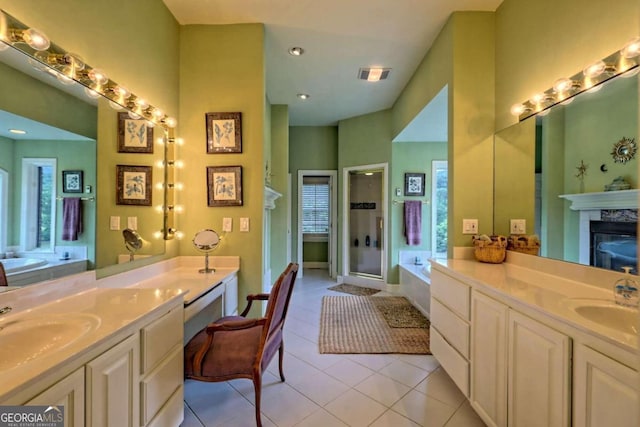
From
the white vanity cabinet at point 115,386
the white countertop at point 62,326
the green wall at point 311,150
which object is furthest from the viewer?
the green wall at point 311,150

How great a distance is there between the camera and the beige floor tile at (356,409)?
1678 mm

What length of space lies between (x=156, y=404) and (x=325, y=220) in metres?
5.03

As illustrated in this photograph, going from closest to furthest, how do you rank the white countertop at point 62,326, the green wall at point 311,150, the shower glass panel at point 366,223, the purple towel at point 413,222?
1. the white countertop at point 62,326
2. the purple towel at point 413,222
3. the shower glass panel at point 366,223
4. the green wall at point 311,150

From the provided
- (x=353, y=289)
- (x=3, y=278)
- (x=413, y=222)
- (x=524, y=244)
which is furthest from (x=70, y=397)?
(x=413, y=222)

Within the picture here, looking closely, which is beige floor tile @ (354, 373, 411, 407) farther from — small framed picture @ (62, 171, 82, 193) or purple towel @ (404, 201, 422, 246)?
purple towel @ (404, 201, 422, 246)

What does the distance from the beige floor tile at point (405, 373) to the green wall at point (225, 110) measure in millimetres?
1290

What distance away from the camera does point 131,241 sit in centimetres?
187

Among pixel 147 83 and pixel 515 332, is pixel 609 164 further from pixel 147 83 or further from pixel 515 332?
pixel 147 83

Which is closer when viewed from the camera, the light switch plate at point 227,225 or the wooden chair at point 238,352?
the wooden chair at point 238,352

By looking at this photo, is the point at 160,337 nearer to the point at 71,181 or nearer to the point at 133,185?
the point at 71,181

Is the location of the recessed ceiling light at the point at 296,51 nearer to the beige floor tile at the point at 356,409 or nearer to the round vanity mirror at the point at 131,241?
the round vanity mirror at the point at 131,241

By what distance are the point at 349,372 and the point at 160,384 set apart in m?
1.42

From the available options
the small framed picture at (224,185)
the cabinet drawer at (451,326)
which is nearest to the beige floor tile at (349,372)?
the cabinet drawer at (451,326)

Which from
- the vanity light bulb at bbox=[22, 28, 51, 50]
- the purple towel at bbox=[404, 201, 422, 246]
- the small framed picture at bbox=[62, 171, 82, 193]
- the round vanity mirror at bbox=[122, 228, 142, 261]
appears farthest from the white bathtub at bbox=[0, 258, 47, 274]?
the purple towel at bbox=[404, 201, 422, 246]
